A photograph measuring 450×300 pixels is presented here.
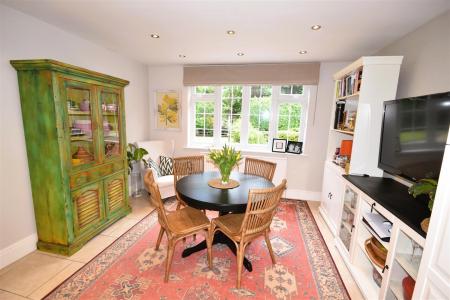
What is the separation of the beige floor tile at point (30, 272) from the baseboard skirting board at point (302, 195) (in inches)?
130

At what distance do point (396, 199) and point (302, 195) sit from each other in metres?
2.16

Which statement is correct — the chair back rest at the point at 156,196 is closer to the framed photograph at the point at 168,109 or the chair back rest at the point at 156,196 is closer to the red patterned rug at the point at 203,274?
the red patterned rug at the point at 203,274

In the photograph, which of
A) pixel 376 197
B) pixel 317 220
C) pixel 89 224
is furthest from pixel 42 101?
pixel 317 220

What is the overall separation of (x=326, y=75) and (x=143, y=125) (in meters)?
3.38

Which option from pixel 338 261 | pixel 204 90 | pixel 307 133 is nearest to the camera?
pixel 338 261

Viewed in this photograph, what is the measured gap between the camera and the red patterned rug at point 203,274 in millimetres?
1724

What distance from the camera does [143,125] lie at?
159 inches

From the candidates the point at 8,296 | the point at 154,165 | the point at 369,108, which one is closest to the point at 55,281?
the point at 8,296

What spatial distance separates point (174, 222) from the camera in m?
1.99

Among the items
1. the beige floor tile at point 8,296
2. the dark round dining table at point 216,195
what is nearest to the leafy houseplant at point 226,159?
the dark round dining table at point 216,195

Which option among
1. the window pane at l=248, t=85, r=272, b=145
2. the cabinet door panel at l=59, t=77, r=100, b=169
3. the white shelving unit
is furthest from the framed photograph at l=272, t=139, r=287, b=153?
the cabinet door panel at l=59, t=77, r=100, b=169

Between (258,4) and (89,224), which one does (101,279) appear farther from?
(258,4)

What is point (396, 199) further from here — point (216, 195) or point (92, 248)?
point (92, 248)

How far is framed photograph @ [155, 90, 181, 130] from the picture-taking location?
158 inches
